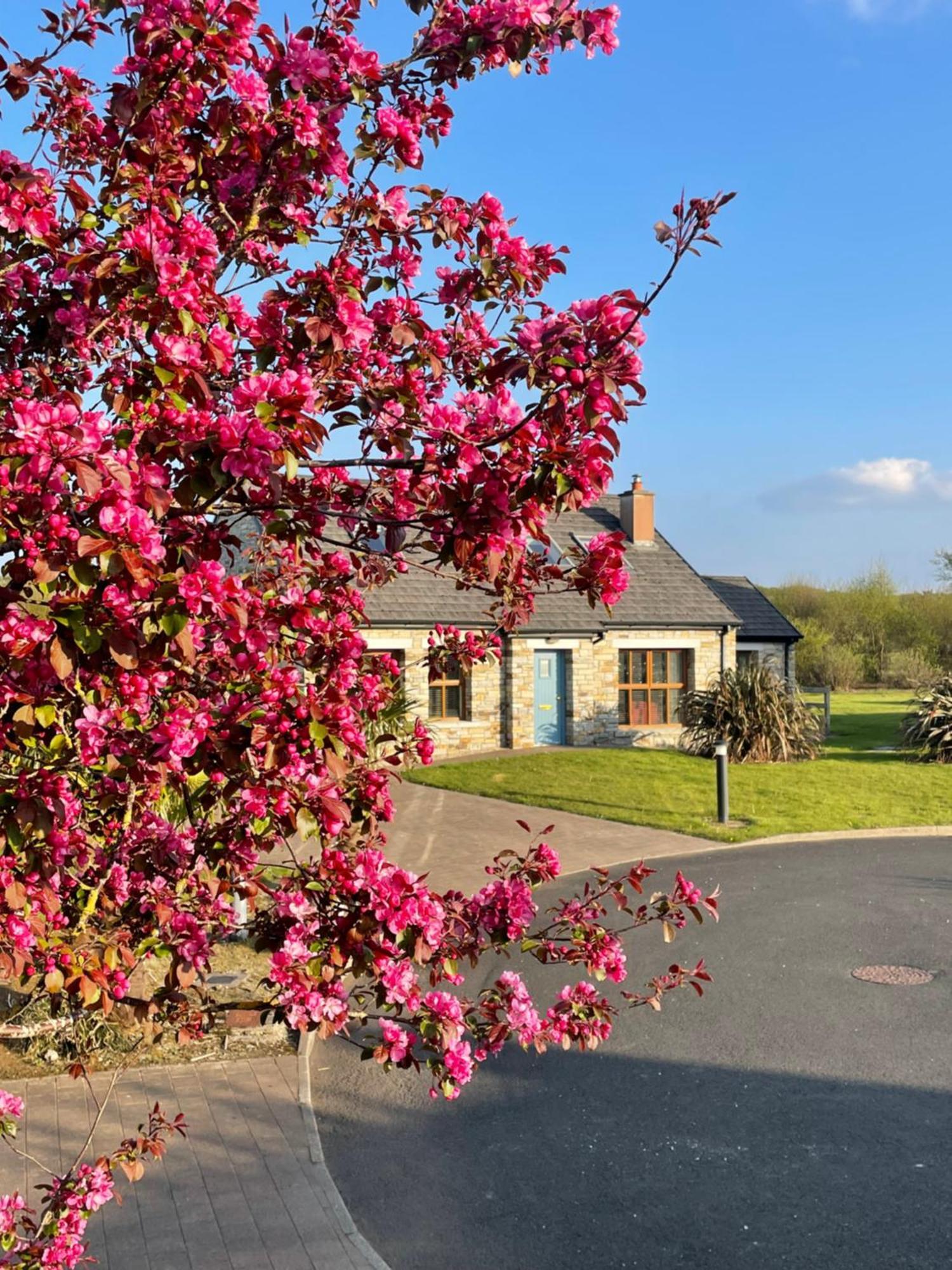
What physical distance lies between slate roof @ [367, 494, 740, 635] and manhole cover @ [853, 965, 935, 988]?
14.8 meters

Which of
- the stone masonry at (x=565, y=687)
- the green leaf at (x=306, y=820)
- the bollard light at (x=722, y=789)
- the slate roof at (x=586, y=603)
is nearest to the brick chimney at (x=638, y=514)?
the slate roof at (x=586, y=603)

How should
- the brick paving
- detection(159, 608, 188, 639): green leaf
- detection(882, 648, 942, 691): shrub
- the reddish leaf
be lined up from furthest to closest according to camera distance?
detection(882, 648, 942, 691): shrub
the brick paving
detection(159, 608, 188, 639): green leaf
the reddish leaf

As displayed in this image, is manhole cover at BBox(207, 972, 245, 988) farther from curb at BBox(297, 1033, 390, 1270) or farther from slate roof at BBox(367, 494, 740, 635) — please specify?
slate roof at BBox(367, 494, 740, 635)

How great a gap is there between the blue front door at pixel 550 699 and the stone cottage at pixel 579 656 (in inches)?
0.9

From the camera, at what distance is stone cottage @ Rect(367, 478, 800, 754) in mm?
24453

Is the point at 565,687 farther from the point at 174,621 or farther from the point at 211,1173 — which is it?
the point at 174,621

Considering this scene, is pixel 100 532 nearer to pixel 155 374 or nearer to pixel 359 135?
pixel 155 374

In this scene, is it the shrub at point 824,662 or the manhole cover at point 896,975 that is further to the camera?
the shrub at point 824,662

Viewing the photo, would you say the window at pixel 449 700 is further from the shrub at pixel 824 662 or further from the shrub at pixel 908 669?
the shrub at pixel 908 669

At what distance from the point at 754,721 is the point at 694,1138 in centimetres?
1777

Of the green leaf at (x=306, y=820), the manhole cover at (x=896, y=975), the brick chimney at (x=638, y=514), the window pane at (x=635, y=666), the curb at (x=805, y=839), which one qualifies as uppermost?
the brick chimney at (x=638, y=514)

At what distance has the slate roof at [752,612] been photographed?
29.3 metres

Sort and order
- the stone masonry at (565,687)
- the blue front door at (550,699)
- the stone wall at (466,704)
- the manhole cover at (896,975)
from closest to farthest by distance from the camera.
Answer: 1. the manhole cover at (896,975)
2. the stone wall at (466,704)
3. the stone masonry at (565,687)
4. the blue front door at (550,699)

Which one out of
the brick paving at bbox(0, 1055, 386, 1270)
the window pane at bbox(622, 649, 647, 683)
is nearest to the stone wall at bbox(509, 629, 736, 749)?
the window pane at bbox(622, 649, 647, 683)
